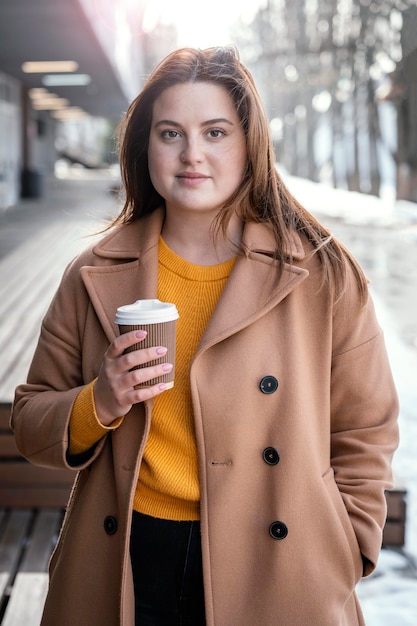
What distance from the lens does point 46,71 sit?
21.9 meters

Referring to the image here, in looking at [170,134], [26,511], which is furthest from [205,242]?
[26,511]

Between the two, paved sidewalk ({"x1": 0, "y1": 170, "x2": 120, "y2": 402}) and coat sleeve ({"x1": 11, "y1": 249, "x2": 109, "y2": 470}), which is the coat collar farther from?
paved sidewalk ({"x1": 0, "y1": 170, "x2": 120, "y2": 402})

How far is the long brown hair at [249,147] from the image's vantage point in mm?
1551

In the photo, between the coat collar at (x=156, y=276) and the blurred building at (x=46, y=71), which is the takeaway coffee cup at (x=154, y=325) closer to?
the coat collar at (x=156, y=276)

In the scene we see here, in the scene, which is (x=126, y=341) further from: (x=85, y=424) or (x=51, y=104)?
(x=51, y=104)

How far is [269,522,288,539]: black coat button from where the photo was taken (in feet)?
4.90

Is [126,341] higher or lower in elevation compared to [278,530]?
higher

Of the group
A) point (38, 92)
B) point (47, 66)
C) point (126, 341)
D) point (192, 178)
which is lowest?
Answer: point (126, 341)

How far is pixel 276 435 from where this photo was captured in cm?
150

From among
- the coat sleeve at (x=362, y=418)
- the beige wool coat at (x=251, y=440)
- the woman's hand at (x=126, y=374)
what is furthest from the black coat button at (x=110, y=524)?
the coat sleeve at (x=362, y=418)

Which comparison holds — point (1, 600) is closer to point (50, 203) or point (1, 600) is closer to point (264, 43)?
point (50, 203)

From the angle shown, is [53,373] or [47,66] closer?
[53,373]

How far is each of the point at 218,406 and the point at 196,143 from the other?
19.4 inches

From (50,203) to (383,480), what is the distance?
897 inches
